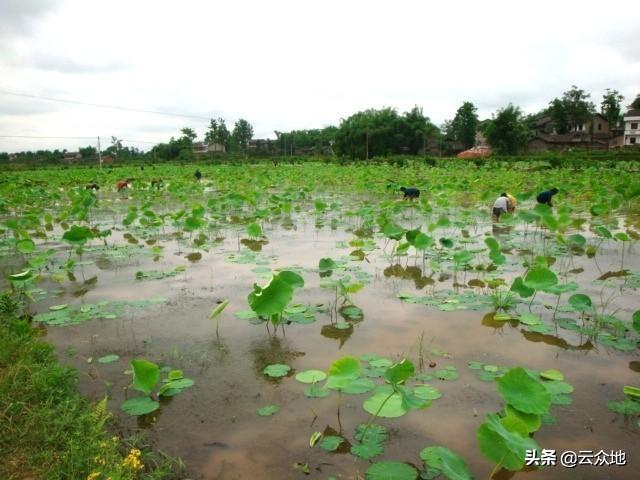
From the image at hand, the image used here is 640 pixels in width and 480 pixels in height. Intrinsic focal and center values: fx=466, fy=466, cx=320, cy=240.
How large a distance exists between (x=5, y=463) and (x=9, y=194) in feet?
38.1

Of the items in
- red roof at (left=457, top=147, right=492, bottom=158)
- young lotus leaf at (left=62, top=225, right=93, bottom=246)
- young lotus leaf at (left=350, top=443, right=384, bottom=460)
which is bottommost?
young lotus leaf at (left=350, top=443, right=384, bottom=460)

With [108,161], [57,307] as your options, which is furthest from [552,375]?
[108,161]

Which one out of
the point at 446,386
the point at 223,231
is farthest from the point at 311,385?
the point at 223,231

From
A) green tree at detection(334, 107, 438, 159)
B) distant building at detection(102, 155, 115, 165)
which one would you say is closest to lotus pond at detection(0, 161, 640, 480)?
green tree at detection(334, 107, 438, 159)

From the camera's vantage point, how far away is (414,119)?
3597cm

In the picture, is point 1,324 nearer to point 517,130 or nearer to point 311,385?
point 311,385

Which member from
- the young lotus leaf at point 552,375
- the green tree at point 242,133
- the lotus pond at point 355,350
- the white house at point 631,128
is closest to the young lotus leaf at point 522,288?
the lotus pond at point 355,350

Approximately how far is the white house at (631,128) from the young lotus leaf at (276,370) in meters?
48.9

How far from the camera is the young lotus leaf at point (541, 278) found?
122 inches

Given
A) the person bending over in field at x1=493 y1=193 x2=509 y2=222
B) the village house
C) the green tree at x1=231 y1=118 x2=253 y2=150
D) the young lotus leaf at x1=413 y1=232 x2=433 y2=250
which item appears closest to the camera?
the young lotus leaf at x1=413 y1=232 x2=433 y2=250

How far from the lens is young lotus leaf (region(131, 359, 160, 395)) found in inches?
85.2

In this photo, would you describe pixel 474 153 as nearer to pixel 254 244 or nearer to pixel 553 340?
pixel 254 244

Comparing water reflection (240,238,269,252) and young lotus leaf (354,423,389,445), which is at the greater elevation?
water reflection (240,238,269,252)

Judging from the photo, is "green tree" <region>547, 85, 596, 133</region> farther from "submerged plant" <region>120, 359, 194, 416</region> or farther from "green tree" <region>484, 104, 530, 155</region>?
"submerged plant" <region>120, 359, 194, 416</region>
